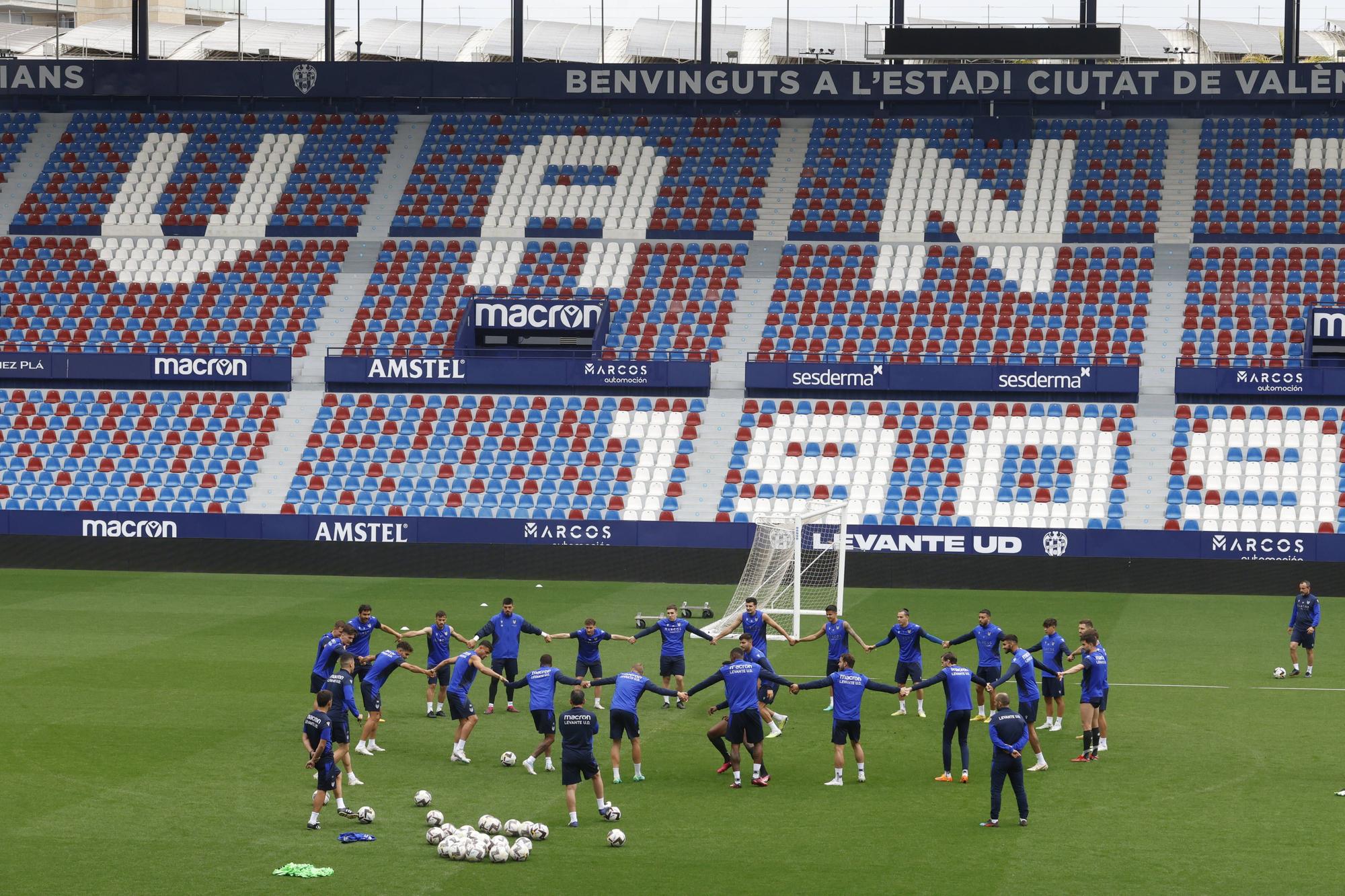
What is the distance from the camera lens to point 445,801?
18.8 m

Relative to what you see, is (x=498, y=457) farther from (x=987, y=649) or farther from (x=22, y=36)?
(x=22, y=36)

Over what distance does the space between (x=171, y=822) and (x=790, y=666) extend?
1225cm

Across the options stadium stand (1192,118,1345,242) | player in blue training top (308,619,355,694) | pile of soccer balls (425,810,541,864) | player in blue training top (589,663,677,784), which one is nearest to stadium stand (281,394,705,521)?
stadium stand (1192,118,1345,242)

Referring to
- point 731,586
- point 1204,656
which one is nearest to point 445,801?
point 1204,656

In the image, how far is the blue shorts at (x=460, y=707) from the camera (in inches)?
824

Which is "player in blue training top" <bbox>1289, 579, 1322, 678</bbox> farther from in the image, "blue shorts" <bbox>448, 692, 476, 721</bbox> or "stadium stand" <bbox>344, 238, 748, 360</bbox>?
"stadium stand" <bbox>344, 238, 748, 360</bbox>

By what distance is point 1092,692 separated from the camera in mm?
21344

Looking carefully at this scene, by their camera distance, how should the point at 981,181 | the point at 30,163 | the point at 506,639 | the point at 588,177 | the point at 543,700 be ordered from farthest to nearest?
the point at 30,163 → the point at 588,177 → the point at 981,181 → the point at 506,639 → the point at 543,700

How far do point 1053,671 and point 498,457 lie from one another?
2312 centimetres

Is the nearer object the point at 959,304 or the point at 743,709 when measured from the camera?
the point at 743,709

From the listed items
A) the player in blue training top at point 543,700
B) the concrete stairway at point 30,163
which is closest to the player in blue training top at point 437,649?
the player in blue training top at point 543,700

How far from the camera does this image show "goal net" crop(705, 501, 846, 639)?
30422mm

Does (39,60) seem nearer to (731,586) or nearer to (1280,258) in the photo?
(731,586)

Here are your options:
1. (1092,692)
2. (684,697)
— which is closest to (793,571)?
(1092,692)
